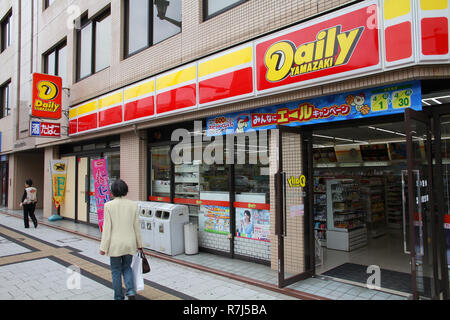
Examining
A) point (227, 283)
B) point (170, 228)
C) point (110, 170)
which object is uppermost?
point (110, 170)

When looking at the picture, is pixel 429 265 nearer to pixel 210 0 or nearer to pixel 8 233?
pixel 210 0

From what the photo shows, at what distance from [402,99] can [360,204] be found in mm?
4957

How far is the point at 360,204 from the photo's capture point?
28.7 feet

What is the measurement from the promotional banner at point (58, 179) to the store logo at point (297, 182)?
10171 millimetres

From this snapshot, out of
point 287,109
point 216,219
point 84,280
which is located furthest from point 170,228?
point 287,109

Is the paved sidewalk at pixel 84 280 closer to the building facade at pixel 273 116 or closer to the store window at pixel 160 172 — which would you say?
the building facade at pixel 273 116

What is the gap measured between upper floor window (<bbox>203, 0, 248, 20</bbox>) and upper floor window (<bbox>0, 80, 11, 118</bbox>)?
14.9 meters

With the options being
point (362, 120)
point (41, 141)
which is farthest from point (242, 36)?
point (41, 141)

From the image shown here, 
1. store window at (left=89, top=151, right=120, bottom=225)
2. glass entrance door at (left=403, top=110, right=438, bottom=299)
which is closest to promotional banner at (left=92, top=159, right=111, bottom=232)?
store window at (left=89, top=151, right=120, bottom=225)

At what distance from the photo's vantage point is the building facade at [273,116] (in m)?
4.24

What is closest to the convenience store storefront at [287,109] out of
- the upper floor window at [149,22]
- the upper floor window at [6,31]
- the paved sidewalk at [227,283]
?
the paved sidewalk at [227,283]

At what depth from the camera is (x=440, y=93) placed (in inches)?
172

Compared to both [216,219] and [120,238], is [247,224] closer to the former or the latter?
[216,219]

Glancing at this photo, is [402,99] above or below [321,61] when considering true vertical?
below
